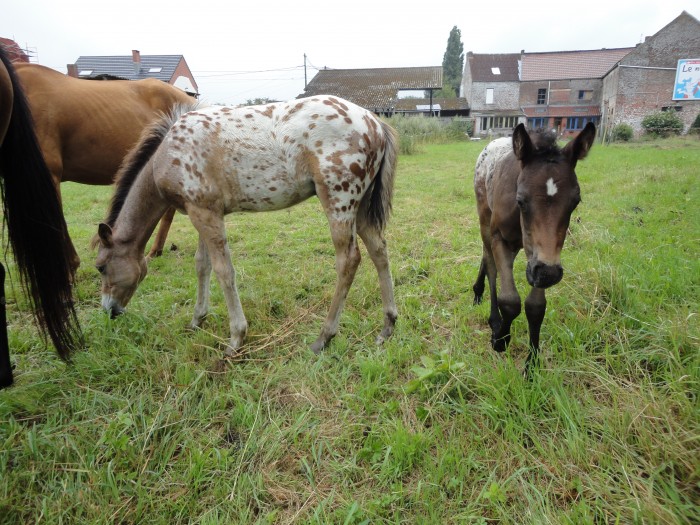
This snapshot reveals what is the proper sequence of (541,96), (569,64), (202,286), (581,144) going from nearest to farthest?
(581,144), (202,286), (569,64), (541,96)

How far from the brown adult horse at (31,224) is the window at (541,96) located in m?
44.8

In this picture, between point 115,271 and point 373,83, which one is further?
point 373,83

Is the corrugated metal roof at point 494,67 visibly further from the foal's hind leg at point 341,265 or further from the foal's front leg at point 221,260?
the foal's front leg at point 221,260

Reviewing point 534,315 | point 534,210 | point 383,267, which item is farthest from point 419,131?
point 534,210

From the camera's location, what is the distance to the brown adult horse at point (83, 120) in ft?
13.7

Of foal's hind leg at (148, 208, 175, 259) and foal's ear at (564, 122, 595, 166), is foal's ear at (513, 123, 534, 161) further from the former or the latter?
foal's hind leg at (148, 208, 175, 259)

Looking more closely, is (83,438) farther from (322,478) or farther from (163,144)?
(163,144)

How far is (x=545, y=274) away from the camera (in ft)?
6.47

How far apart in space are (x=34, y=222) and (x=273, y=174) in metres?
1.60

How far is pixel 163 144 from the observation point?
2.97 m

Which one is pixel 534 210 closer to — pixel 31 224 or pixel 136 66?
pixel 31 224

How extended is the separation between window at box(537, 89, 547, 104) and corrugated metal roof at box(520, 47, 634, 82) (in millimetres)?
1239

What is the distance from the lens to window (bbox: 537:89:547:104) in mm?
38594

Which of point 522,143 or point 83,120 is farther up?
point 83,120
